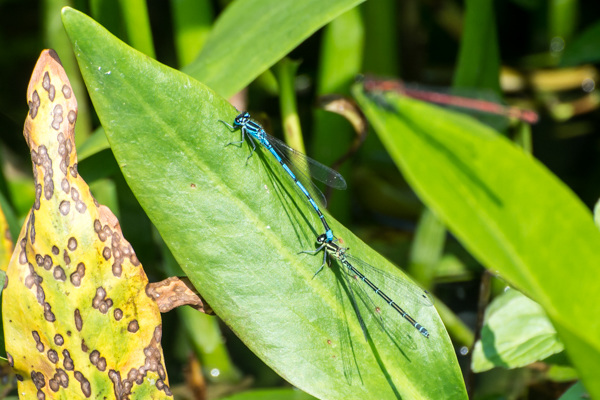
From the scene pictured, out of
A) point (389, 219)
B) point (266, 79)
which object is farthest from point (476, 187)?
point (389, 219)

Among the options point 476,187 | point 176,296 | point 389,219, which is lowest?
point 476,187

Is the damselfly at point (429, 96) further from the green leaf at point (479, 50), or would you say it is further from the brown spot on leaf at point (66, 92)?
the green leaf at point (479, 50)

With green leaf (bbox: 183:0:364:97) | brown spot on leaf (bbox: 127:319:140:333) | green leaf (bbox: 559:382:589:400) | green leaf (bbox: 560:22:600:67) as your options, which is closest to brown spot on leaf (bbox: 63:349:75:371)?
brown spot on leaf (bbox: 127:319:140:333)

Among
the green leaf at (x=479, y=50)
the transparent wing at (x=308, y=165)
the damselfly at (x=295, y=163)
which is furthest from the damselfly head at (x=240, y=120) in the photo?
the green leaf at (x=479, y=50)

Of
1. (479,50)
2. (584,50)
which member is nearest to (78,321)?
(479,50)

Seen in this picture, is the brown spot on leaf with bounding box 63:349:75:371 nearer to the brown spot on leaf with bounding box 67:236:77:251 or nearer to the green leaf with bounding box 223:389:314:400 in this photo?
the brown spot on leaf with bounding box 67:236:77:251

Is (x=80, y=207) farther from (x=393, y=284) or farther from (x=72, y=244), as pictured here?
(x=393, y=284)

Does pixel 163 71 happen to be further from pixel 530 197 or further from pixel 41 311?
pixel 530 197
